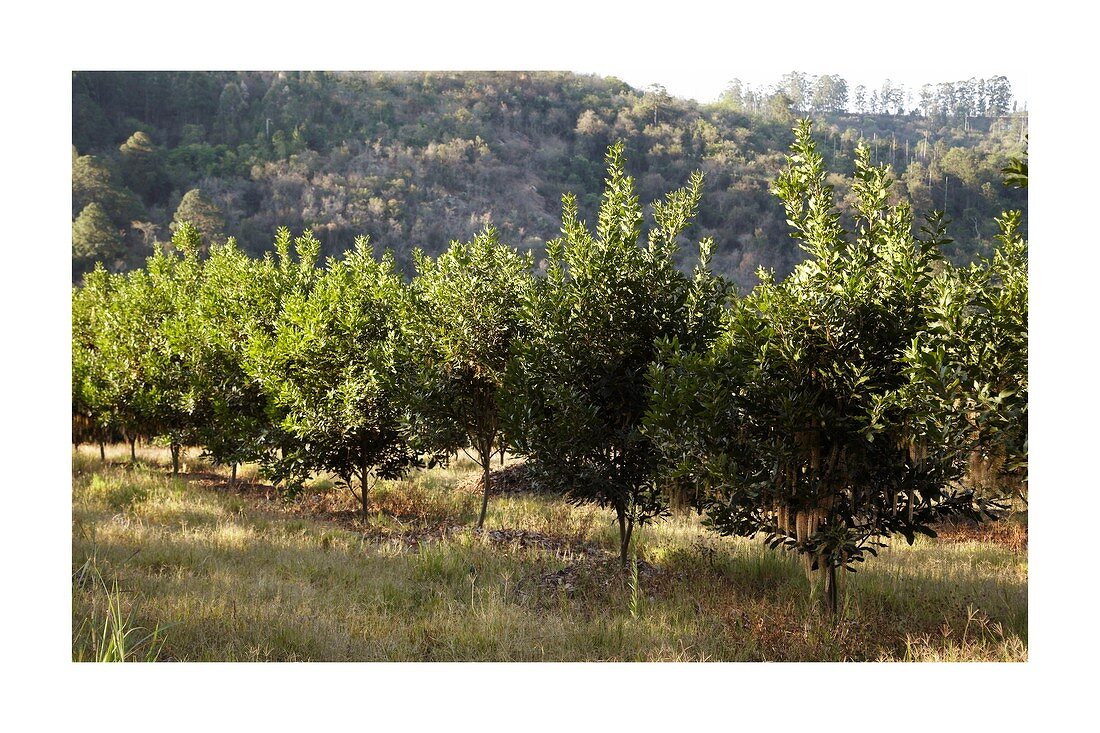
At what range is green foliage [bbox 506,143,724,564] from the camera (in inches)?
328

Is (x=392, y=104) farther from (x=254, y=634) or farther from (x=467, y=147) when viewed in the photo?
(x=254, y=634)

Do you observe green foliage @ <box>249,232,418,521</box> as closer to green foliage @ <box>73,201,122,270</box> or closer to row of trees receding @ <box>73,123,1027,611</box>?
row of trees receding @ <box>73,123,1027,611</box>

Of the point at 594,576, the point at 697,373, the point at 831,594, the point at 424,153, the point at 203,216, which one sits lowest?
the point at 594,576

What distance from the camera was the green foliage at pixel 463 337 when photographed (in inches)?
451

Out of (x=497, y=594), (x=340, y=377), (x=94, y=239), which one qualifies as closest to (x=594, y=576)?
(x=497, y=594)

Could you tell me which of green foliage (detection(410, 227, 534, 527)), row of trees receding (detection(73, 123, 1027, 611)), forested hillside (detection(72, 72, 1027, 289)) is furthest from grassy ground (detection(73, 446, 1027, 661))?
forested hillside (detection(72, 72, 1027, 289))

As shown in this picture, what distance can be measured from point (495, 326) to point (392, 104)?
154 feet

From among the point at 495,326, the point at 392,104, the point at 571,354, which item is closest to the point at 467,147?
the point at 392,104

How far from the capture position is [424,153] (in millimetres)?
50062

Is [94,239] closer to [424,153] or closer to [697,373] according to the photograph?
[424,153]

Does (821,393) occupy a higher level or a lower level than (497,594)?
higher

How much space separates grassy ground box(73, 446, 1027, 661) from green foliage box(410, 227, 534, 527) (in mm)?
1860

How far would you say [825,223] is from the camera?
661 cm

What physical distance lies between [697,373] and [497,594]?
11.3ft
